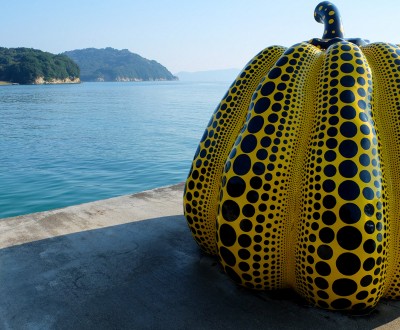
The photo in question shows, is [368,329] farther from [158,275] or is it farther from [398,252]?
[158,275]

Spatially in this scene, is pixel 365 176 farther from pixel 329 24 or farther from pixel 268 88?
pixel 329 24

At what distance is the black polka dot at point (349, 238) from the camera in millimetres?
3549

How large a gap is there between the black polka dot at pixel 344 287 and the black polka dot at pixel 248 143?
135cm

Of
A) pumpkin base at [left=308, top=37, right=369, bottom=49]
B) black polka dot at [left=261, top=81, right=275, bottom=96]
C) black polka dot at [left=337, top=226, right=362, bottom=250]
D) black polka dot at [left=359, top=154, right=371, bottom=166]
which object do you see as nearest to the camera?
black polka dot at [left=337, top=226, right=362, bottom=250]

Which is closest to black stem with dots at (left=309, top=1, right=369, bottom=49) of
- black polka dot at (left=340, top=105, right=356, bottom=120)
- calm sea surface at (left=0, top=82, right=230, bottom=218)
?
black polka dot at (left=340, top=105, right=356, bottom=120)

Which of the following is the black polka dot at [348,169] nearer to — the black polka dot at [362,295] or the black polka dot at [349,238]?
the black polka dot at [349,238]

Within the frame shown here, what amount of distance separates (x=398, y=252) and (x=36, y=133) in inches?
1110

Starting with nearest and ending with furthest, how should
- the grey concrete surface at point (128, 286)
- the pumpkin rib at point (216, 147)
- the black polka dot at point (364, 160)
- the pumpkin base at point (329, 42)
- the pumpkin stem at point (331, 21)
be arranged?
the black polka dot at point (364, 160) < the grey concrete surface at point (128, 286) < the pumpkin rib at point (216, 147) < the pumpkin base at point (329, 42) < the pumpkin stem at point (331, 21)

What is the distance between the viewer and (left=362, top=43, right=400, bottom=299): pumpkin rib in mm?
3863

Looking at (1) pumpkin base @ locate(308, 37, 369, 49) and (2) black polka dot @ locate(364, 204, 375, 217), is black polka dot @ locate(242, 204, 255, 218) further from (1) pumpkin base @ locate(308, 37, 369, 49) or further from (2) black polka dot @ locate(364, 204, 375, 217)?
(1) pumpkin base @ locate(308, 37, 369, 49)

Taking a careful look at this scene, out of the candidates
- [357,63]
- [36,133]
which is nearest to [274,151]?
[357,63]

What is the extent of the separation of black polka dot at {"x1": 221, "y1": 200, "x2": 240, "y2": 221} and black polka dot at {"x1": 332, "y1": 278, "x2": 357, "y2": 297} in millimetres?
1011

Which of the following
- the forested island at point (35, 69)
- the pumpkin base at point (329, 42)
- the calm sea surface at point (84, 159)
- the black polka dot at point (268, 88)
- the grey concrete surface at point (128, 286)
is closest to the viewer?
the grey concrete surface at point (128, 286)

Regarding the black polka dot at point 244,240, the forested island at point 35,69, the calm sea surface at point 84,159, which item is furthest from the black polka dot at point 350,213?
the forested island at point 35,69
